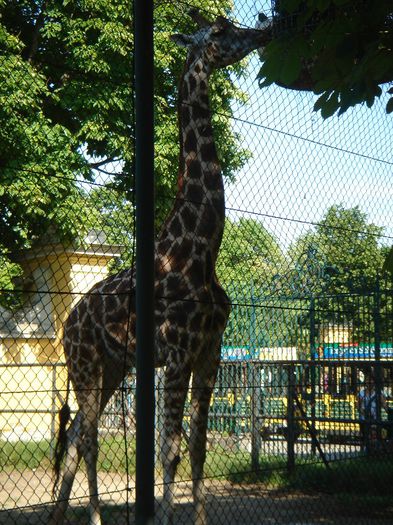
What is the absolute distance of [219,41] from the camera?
5691 millimetres

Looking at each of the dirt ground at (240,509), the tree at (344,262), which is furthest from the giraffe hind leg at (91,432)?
the tree at (344,262)

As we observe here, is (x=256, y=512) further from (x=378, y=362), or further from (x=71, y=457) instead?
(x=378, y=362)

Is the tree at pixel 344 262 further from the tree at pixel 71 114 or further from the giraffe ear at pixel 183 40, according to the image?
the giraffe ear at pixel 183 40

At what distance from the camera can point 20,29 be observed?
327 inches

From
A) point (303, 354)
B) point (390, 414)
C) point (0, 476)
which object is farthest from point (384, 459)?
point (0, 476)

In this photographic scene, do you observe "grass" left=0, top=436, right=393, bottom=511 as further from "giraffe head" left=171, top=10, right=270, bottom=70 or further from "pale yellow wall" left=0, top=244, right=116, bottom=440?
"giraffe head" left=171, top=10, right=270, bottom=70

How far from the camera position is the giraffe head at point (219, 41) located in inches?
222

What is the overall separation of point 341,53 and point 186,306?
2.11 metres

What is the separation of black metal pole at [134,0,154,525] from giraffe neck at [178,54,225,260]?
1.90 m

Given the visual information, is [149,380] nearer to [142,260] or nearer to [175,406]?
[142,260]

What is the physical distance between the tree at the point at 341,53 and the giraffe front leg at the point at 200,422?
6.98 feet

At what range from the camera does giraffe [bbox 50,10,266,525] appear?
5.43m

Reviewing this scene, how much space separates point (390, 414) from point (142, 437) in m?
5.38

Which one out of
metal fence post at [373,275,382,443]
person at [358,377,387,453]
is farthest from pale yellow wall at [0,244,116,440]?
person at [358,377,387,453]
